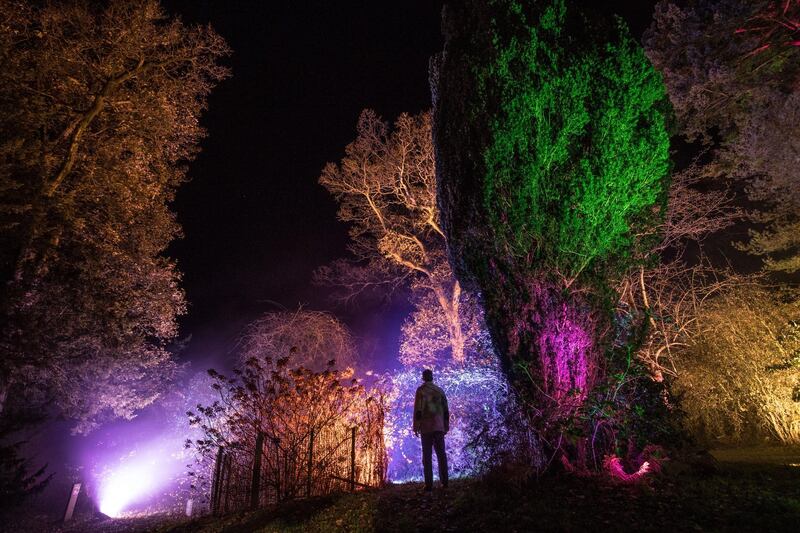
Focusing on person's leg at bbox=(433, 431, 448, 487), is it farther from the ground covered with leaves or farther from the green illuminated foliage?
the green illuminated foliage

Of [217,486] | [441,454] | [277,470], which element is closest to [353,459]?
[277,470]

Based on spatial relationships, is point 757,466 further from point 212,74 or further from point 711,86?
point 212,74

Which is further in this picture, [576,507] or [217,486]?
[217,486]

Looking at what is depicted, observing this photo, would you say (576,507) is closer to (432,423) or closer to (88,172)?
(432,423)

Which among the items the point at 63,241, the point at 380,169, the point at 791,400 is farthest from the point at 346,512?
the point at 380,169

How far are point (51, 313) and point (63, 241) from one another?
159 cm

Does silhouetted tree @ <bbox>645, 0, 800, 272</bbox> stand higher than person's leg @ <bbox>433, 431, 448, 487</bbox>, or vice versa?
silhouetted tree @ <bbox>645, 0, 800, 272</bbox>

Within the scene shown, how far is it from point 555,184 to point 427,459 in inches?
164

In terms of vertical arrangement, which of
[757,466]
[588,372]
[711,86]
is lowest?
[757,466]

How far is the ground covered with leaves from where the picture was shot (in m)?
3.65

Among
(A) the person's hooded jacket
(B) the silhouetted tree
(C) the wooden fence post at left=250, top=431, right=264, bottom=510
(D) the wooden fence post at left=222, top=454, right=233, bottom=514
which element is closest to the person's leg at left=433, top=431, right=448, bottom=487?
(A) the person's hooded jacket

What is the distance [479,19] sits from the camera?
7098mm

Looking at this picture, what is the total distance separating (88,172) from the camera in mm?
9250

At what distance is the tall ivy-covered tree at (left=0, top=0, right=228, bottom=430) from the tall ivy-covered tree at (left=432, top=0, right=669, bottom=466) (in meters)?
7.44
